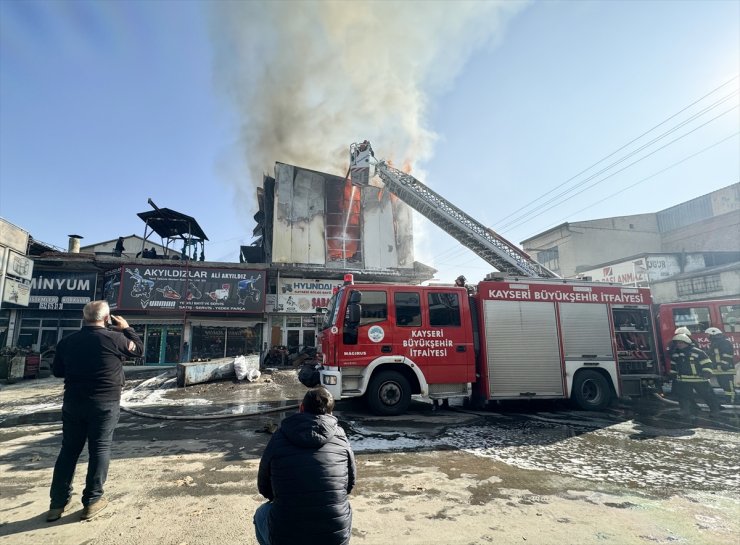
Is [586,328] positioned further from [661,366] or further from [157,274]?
[157,274]

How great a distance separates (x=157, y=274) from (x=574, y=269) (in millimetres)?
35113

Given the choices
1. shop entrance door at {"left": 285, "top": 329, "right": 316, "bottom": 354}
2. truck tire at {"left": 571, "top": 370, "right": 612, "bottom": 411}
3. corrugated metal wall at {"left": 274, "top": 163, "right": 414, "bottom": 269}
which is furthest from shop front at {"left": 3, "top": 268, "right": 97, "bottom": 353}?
truck tire at {"left": 571, "top": 370, "right": 612, "bottom": 411}

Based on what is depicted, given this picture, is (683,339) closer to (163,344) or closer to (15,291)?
(15,291)

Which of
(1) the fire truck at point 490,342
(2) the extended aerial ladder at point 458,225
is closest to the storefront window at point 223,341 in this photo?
(2) the extended aerial ladder at point 458,225

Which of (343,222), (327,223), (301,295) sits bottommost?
(301,295)

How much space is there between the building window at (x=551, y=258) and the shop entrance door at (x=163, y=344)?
35256mm

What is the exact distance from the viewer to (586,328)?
885cm

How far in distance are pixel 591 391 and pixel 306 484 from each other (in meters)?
9.04

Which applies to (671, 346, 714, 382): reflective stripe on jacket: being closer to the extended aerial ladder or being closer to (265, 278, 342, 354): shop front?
the extended aerial ladder

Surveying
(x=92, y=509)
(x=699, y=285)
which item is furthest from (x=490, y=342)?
(x=699, y=285)

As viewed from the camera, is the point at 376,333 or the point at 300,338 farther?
the point at 300,338

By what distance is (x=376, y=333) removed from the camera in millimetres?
7559

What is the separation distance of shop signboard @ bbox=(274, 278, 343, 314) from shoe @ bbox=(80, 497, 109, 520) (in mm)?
17435

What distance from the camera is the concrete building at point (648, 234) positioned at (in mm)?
33156
